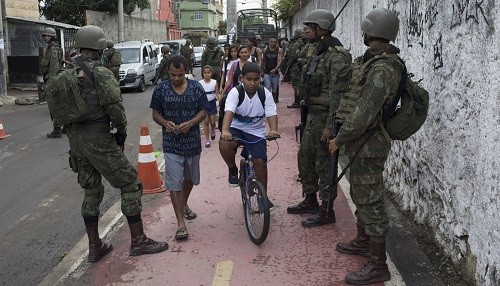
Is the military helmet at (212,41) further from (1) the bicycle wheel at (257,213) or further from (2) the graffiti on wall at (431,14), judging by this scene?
(2) the graffiti on wall at (431,14)

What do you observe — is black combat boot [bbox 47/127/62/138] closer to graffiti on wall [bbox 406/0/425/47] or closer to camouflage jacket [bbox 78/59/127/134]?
camouflage jacket [bbox 78/59/127/134]

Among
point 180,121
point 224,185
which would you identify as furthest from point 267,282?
point 224,185

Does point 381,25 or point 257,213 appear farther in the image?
point 257,213

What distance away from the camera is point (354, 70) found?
13.4 feet

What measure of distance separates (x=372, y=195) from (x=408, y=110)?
0.69 metres

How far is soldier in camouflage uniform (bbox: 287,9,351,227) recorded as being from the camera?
4.94 m

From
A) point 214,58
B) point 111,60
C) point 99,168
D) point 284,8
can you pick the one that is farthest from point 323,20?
point 284,8

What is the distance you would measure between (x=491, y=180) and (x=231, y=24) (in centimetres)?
3248

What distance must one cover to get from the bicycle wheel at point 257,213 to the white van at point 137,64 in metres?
14.5

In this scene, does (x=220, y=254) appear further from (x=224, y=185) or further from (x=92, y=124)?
(x=224, y=185)

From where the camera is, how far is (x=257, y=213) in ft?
15.8

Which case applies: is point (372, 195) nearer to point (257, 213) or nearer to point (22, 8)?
point (257, 213)

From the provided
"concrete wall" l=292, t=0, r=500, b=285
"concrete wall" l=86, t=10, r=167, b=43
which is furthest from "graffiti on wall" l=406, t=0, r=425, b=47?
"concrete wall" l=86, t=10, r=167, b=43

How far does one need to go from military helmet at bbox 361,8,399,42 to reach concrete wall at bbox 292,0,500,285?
1.77 ft
